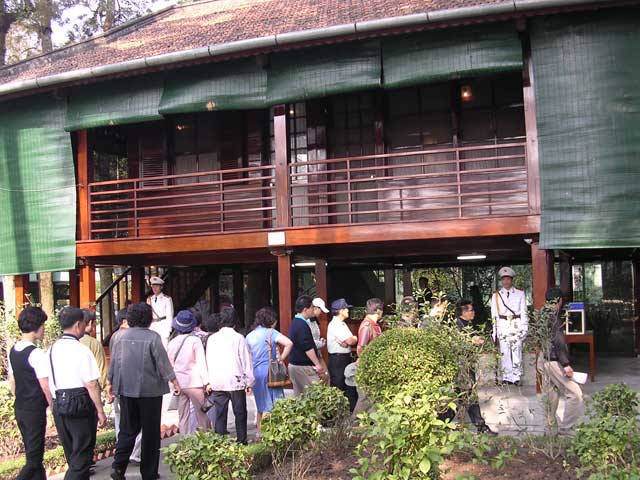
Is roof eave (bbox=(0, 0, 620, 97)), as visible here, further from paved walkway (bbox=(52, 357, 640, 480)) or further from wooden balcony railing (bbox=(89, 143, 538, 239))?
paved walkway (bbox=(52, 357, 640, 480))

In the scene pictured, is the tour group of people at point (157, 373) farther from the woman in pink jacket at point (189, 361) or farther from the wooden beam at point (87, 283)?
the wooden beam at point (87, 283)

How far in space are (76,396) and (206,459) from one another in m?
1.14

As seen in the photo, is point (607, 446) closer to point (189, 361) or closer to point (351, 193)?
point (189, 361)

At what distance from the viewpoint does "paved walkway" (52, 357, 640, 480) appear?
6.97 meters

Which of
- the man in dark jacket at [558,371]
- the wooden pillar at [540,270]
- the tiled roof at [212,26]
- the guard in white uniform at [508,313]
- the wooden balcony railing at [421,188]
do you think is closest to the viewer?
the man in dark jacket at [558,371]

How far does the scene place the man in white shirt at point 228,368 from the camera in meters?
6.88

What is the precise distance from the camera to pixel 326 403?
6277mm

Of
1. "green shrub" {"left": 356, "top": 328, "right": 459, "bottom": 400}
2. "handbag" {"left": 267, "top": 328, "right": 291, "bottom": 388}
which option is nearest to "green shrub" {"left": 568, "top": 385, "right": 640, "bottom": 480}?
"green shrub" {"left": 356, "top": 328, "right": 459, "bottom": 400}

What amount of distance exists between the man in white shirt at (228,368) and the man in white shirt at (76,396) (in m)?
1.60

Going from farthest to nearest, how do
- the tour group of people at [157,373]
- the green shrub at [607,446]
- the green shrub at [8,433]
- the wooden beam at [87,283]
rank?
the wooden beam at [87,283] → the green shrub at [8,433] → the tour group of people at [157,373] → the green shrub at [607,446]

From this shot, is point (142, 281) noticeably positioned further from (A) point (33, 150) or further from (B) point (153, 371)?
(B) point (153, 371)

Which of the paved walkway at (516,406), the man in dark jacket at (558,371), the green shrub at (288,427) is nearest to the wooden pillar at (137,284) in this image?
the paved walkway at (516,406)

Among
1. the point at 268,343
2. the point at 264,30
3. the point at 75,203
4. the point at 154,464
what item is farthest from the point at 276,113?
the point at 154,464

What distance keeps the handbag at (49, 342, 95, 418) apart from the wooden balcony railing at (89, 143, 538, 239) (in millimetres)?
5865
